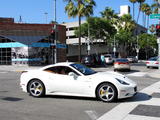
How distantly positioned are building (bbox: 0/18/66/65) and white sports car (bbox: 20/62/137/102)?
972 inches

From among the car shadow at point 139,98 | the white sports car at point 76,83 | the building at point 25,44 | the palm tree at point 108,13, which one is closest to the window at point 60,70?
the white sports car at point 76,83

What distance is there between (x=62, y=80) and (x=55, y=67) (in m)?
0.69

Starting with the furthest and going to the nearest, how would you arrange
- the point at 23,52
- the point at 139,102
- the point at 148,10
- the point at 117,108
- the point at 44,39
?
the point at 148,10, the point at 44,39, the point at 23,52, the point at 139,102, the point at 117,108

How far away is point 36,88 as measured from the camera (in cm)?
948

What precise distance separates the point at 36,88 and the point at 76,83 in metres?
1.70

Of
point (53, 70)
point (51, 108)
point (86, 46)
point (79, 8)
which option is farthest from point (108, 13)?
point (51, 108)

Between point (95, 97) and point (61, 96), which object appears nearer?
point (95, 97)

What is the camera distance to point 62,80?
29.6ft

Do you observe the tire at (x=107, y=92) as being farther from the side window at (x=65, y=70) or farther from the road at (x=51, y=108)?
the side window at (x=65, y=70)

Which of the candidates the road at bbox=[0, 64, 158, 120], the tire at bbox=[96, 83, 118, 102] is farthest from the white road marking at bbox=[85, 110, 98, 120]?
the tire at bbox=[96, 83, 118, 102]

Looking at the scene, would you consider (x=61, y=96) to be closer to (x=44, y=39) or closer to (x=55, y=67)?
(x=55, y=67)

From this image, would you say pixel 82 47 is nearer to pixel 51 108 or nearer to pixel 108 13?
pixel 108 13

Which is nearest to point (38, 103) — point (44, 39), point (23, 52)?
point (23, 52)

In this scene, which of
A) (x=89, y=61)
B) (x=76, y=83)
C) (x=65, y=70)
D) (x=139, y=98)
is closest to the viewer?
(x=76, y=83)
